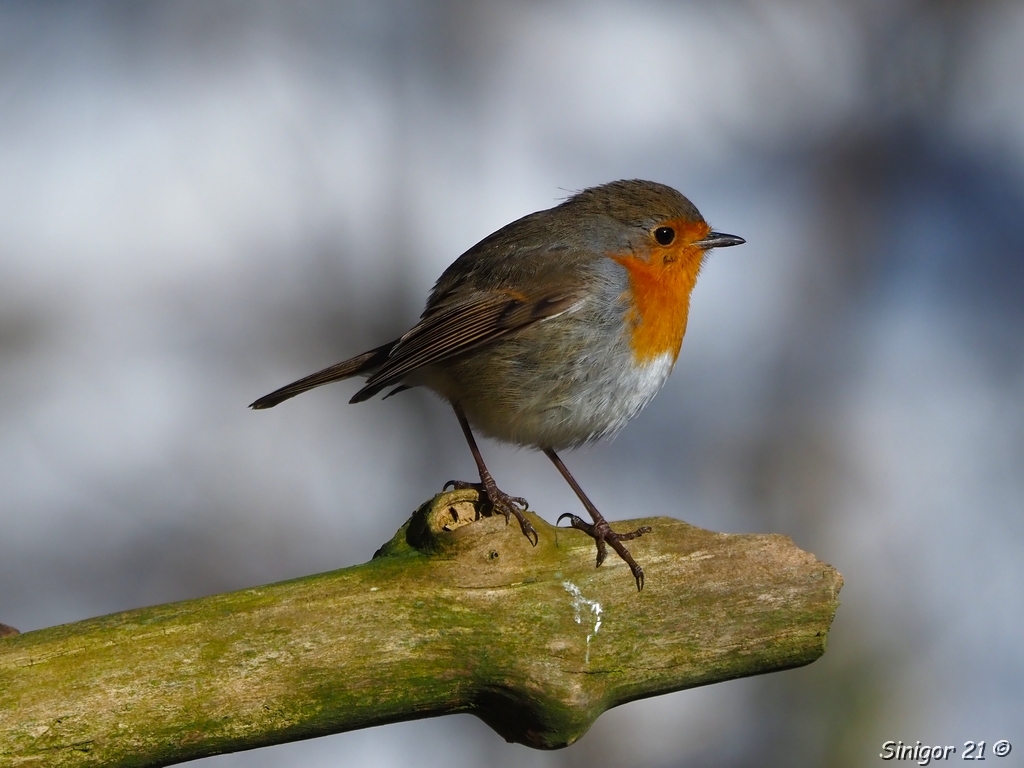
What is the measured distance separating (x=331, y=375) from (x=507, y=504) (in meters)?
0.90

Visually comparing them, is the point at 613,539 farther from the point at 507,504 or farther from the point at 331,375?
the point at 331,375

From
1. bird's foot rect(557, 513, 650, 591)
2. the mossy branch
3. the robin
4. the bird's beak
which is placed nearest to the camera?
the mossy branch

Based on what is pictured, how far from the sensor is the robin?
2773 millimetres

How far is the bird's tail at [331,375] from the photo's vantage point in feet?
9.66

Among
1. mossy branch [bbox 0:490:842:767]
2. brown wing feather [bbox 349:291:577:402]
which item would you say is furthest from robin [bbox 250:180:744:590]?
mossy branch [bbox 0:490:842:767]

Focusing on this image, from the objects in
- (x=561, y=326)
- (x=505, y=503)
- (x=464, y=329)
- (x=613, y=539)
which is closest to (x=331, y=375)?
(x=464, y=329)

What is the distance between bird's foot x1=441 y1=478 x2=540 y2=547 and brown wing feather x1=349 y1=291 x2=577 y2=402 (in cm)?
45

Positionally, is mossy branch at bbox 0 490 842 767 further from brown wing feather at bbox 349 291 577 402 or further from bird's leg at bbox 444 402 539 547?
brown wing feather at bbox 349 291 577 402

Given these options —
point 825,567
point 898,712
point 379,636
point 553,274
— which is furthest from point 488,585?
point 898,712

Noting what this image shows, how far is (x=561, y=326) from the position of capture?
2797 mm

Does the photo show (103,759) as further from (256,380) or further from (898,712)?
(898,712)

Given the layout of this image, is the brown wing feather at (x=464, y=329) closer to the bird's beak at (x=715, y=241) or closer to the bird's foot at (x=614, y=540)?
the bird's beak at (x=715, y=241)

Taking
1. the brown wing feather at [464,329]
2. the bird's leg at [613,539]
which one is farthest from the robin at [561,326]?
the bird's leg at [613,539]

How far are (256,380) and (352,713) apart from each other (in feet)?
9.53
